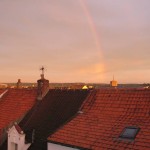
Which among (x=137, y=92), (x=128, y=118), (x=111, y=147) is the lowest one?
(x=111, y=147)

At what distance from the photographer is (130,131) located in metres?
14.4

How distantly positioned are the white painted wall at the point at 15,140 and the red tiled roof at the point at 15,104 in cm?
234

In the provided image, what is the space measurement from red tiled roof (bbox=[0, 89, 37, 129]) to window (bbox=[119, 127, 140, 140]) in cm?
966

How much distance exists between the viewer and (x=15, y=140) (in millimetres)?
19094

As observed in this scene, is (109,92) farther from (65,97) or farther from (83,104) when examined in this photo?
(65,97)

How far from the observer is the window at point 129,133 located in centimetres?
1409

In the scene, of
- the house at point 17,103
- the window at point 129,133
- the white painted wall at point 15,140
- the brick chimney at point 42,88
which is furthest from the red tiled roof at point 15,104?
the window at point 129,133

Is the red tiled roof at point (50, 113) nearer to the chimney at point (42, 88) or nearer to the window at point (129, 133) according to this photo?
the chimney at point (42, 88)

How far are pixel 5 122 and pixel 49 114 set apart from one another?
3.83m

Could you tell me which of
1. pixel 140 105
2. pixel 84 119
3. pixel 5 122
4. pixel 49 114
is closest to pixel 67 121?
pixel 84 119

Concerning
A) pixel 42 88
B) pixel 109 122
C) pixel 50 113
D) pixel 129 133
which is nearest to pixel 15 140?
pixel 50 113

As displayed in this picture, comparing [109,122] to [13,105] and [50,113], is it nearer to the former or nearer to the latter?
[50,113]

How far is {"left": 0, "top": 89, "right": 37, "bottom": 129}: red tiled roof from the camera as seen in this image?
73.2ft

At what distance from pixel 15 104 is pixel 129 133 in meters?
12.1
